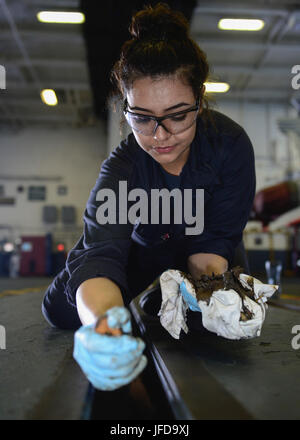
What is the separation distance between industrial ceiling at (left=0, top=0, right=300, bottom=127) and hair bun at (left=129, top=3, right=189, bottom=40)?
2.57 m

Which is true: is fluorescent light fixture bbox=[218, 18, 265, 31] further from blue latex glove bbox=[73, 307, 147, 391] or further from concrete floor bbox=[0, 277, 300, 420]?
blue latex glove bbox=[73, 307, 147, 391]

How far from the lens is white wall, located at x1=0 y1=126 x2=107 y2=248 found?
8180 mm

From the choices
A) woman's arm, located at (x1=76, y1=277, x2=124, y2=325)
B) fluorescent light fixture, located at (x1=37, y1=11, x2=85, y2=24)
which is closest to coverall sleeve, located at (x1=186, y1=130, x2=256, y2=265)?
woman's arm, located at (x1=76, y1=277, x2=124, y2=325)

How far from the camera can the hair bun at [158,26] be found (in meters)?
1.03

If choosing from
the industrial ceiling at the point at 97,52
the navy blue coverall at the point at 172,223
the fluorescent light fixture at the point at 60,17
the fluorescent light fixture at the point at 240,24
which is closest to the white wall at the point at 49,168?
the industrial ceiling at the point at 97,52

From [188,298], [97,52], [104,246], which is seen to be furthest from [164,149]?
[97,52]

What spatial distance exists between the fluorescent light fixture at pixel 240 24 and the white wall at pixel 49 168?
162 inches

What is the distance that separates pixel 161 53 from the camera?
3.22ft

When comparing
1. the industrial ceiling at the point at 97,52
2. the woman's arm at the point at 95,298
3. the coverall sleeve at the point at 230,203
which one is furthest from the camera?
the industrial ceiling at the point at 97,52

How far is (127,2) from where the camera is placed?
3289 mm

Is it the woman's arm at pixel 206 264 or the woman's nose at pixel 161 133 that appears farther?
the woman's arm at pixel 206 264

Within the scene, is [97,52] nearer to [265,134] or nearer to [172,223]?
[172,223]

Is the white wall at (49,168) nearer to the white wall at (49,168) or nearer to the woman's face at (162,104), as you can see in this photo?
the white wall at (49,168)

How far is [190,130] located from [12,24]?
5029 millimetres
